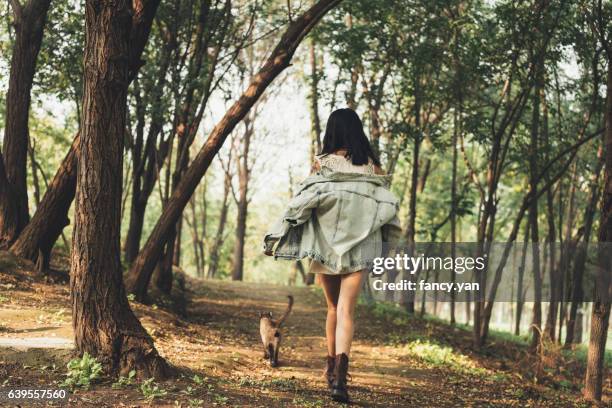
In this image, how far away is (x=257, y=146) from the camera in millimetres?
30969

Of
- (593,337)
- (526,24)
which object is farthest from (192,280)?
(593,337)

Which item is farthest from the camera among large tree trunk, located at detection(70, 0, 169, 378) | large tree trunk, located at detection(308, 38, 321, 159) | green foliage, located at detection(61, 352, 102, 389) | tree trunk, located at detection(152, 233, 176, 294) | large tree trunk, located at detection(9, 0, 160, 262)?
large tree trunk, located at detection(308, 38, 321, 159)

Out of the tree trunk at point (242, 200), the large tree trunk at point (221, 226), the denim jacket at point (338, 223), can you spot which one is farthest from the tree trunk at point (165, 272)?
the large tree trunk at point (221, 226)

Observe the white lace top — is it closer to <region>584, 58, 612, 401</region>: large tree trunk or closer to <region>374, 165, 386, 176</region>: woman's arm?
<region>374, 165, 386, 176</region>: woman's arm

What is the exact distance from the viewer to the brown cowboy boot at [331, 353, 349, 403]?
548cm

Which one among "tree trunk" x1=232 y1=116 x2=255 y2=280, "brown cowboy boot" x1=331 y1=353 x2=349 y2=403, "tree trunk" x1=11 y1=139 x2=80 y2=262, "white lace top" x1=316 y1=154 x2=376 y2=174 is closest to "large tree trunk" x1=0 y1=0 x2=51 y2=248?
"tree trunk" x1=11 y1=139 x2=80 y2=262

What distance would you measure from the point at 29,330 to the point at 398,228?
12.3 ft

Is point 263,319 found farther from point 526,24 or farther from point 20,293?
point 526,24

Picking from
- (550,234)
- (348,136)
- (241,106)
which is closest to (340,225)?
(348,136)

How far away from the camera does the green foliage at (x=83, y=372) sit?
16.5 ft

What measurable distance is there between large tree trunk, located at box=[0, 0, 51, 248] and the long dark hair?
679 centimetres

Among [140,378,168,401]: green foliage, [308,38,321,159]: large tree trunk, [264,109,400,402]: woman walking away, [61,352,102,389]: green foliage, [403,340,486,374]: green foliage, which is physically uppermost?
[308,38,321,159]: large tree trunk

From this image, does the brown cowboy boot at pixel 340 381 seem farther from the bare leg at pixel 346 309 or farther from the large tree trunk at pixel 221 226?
the large tree trunk at pixel 221 226

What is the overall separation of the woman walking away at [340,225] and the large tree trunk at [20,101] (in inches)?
260
